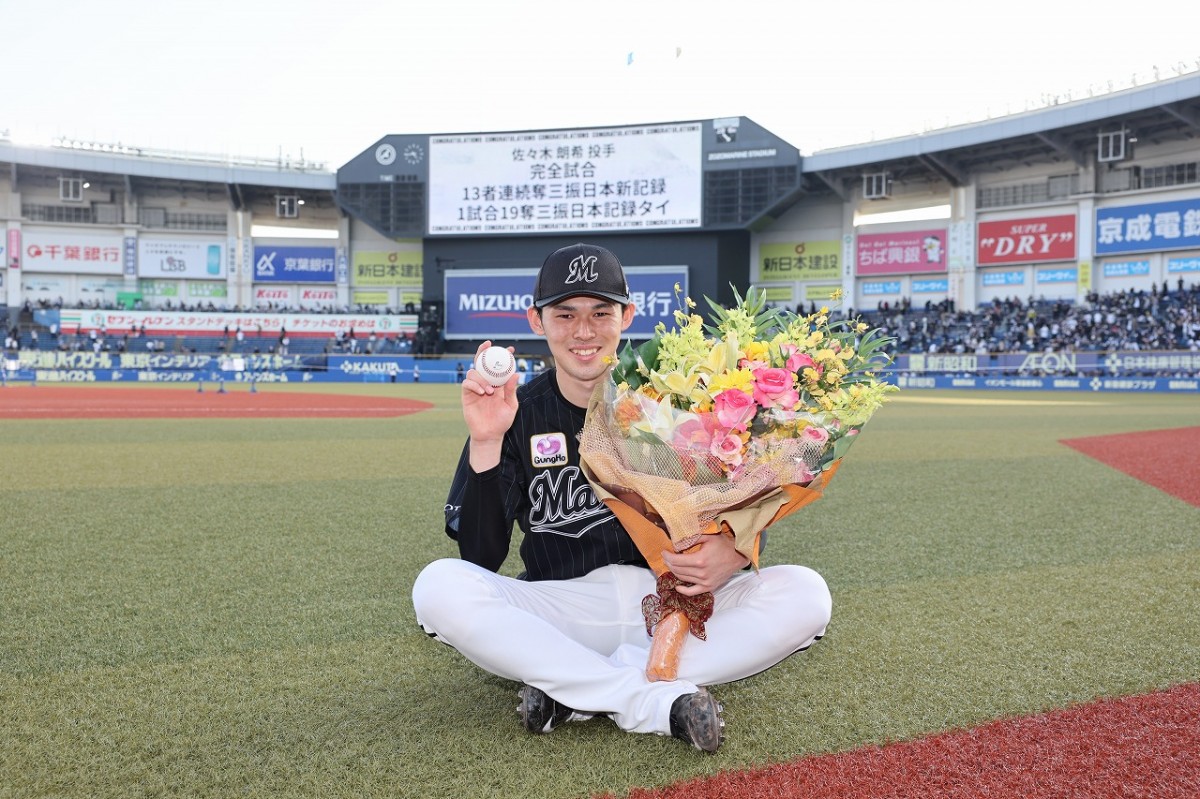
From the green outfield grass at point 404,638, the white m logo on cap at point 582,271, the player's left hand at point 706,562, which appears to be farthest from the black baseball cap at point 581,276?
the green outfield grass at point 404,638

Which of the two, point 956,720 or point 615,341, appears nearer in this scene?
point 956,720

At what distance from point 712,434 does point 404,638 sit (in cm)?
168

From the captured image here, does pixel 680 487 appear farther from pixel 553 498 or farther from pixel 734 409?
pixel 553 498

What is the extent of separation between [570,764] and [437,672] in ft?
2.65

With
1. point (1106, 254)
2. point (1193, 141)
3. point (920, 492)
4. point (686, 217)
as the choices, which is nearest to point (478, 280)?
point (686, 217)

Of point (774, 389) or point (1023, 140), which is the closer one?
point (774, 389)

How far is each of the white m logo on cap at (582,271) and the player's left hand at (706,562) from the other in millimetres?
894

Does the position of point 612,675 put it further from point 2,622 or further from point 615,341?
point 2,622

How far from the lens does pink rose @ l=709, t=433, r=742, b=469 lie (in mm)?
2086

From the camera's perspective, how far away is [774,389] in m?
2.12

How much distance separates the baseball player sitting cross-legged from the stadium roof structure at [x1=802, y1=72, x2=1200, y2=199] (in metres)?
30.5

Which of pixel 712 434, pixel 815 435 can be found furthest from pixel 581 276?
pixel 815 435

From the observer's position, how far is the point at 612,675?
227cm

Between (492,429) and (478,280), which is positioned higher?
(478,280)
